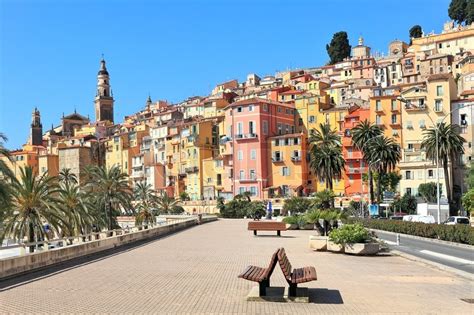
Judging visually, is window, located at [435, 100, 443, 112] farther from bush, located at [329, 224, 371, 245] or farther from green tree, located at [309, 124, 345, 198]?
bush, located at [329, 224, 371, 245]

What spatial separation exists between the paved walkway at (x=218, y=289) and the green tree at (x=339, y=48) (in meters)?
161

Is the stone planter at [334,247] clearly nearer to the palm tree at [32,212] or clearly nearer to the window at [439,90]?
the palm tree at [32,212]

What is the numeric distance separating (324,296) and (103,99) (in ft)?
589

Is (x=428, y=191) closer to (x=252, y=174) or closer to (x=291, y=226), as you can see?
(x=252, y=174)

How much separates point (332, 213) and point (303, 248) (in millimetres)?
2191

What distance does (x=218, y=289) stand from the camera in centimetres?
1234

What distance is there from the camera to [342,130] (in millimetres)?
95438

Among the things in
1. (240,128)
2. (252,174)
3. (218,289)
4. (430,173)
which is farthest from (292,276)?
(240,128)

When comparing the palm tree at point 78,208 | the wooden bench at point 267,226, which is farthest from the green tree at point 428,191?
the palm tree at point 78,208

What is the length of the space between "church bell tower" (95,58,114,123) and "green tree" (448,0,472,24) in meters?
108

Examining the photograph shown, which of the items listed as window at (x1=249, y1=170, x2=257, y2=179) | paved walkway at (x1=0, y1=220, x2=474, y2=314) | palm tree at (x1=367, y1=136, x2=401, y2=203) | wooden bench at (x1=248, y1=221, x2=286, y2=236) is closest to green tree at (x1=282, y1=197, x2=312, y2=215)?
palm tree at (x1=367, y1=136, x2=401, y2=203)

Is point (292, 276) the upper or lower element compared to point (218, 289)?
upper

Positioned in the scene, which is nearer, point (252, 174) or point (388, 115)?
point (388, 115)

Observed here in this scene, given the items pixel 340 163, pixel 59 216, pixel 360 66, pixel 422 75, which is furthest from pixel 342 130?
pixel 59 216
